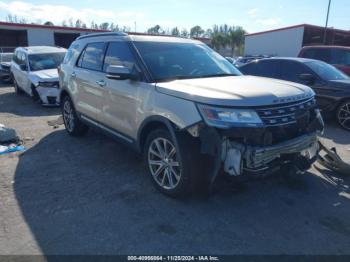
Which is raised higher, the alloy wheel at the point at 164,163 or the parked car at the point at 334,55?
the parked car at the point at 334,55

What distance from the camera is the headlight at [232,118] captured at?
3.00 metres

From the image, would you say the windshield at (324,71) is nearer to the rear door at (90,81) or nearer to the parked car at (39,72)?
the rear door at (90,81)

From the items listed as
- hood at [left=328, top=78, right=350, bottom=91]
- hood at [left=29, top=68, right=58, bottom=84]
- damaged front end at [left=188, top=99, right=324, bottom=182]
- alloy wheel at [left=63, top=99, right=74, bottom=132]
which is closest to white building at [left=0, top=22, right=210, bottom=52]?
hood at [left=29, top=68, right=58, bottom=84]

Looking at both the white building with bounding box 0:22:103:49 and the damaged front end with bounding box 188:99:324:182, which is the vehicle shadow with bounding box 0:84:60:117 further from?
the white building with bounding box 0:22:103:49

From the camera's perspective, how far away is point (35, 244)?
2887mm

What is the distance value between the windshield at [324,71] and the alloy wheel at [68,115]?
5712mm

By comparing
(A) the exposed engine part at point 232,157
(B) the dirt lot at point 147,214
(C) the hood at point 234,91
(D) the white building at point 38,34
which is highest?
(D) the white building at point 38,34

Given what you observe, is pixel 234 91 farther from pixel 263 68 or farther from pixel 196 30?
pixel 196 30

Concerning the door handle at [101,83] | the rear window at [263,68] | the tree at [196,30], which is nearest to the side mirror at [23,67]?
the door handle at [101,83]

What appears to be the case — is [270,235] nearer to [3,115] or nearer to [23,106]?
[3,115]

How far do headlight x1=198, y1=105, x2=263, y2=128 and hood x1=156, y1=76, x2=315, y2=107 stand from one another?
0.07 m

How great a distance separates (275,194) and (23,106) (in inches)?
340

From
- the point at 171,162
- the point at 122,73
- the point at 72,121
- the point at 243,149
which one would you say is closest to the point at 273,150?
the point at 243,149

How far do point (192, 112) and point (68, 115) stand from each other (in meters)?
3.89
